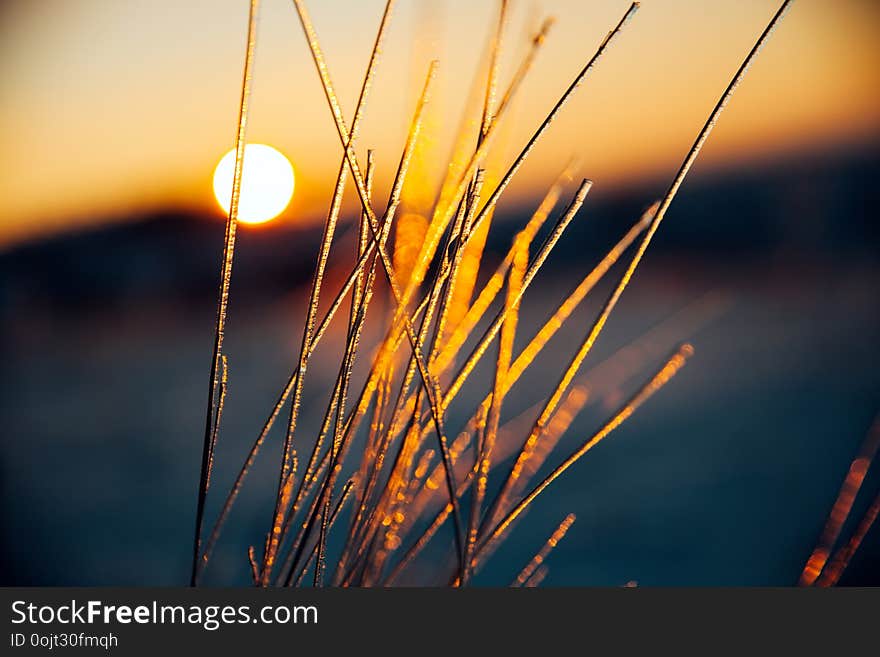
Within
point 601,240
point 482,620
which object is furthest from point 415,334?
point 601,240

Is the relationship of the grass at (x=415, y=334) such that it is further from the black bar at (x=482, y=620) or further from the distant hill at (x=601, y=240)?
the distant hill at (x=601, y=240)

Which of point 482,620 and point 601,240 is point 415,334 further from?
point 601,240

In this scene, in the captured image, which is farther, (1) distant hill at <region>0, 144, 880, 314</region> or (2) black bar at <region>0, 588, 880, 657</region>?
(1) distant hill at <region>0, 144, 880, 314</region>

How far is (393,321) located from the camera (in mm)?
415

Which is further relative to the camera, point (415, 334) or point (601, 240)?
point (601, 240)

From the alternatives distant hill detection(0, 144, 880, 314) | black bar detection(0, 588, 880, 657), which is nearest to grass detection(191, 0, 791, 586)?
black bar detection(0, 588, 880, 657)

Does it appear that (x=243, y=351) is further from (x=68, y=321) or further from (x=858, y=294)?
(x=858, y=294)

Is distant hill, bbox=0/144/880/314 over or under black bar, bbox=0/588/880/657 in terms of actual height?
over

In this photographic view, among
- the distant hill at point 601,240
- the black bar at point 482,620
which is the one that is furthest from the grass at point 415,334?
the distant hill at point 601,240

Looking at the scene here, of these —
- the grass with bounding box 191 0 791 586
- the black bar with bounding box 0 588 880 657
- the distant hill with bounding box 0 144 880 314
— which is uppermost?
the distant hill with bounding box 0 144 880 314

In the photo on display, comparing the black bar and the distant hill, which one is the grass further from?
the distant hill

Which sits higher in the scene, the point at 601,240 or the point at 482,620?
the point at 601,240

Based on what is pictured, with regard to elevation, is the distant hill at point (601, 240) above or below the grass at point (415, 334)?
above

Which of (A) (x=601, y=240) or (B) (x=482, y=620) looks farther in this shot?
(A) (x=601, y=240)
